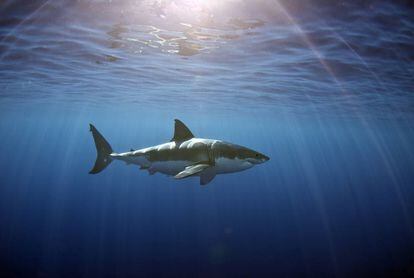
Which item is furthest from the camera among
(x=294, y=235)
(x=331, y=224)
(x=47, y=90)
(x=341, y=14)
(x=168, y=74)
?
(x=47, y=90)

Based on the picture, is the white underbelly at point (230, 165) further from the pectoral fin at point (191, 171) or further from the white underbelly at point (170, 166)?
the white underbelly at point (170, 166)

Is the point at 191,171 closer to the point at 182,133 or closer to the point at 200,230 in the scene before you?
the point at 182,133

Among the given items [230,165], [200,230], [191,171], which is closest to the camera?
[191,171]

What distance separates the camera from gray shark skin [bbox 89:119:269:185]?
8305 millimetres

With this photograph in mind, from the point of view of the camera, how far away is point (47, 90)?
2983 cm

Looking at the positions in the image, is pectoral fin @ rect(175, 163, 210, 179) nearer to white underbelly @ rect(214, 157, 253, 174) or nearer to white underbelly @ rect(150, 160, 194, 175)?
white underbelly @ rect(214, 157, 253, 174)

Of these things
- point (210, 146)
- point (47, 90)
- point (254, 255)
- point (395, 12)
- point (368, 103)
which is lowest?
point (254, 255)

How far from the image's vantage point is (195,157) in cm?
905

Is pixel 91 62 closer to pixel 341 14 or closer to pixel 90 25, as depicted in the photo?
pixel 90 25

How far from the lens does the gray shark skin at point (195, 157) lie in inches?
327

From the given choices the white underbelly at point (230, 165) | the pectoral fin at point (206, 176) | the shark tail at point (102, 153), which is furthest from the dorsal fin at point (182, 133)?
the shark tail at point (102, 153)

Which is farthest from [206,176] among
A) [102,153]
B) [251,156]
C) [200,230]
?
[200,230]

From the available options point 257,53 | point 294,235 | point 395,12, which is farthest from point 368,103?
point 395,12

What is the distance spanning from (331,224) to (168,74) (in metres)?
19.3
